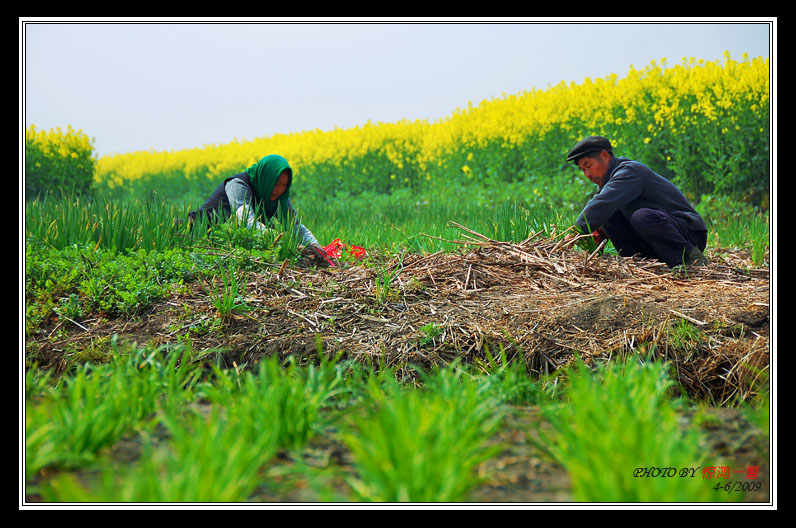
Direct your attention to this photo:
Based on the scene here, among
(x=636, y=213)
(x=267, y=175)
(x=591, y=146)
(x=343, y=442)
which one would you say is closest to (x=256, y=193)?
(x=267, y=175)

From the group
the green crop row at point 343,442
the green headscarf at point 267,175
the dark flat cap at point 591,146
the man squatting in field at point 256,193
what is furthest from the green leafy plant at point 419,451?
the green headscarf at point 267,175

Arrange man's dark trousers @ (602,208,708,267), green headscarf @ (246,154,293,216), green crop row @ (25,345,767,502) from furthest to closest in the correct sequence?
green headscarf @ (246,154,293,216) < man's dark trousers @ (602,208,708,267) < green crop row @ (25,345,767,502)

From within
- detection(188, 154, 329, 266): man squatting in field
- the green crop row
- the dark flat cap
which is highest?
the dark flat cap

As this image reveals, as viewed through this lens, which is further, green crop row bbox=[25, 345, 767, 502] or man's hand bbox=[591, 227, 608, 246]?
man's hand bbox=[591, 227, 608, 246]

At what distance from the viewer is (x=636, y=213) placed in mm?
4379

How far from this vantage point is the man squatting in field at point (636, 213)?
4.34 m

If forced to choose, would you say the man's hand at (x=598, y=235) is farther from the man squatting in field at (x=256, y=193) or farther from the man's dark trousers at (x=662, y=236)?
the man squatting in field at (x=256, y=193)

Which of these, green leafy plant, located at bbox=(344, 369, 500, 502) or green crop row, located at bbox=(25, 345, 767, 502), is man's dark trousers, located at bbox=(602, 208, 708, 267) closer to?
green crop row, located at bbox=(25, 345, 767, 502)

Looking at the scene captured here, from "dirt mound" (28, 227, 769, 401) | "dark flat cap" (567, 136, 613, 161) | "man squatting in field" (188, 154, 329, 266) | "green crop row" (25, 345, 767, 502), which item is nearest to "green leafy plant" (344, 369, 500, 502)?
"green crop row" (25, 345, 767, 502)

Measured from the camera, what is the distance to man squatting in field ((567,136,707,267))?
4.34m

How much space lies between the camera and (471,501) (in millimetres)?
1265

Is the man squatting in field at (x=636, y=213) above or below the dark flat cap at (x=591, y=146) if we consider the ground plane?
below

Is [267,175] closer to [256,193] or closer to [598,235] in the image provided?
[256,193]

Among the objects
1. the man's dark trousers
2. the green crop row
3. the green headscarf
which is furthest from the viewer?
the green headscarf
